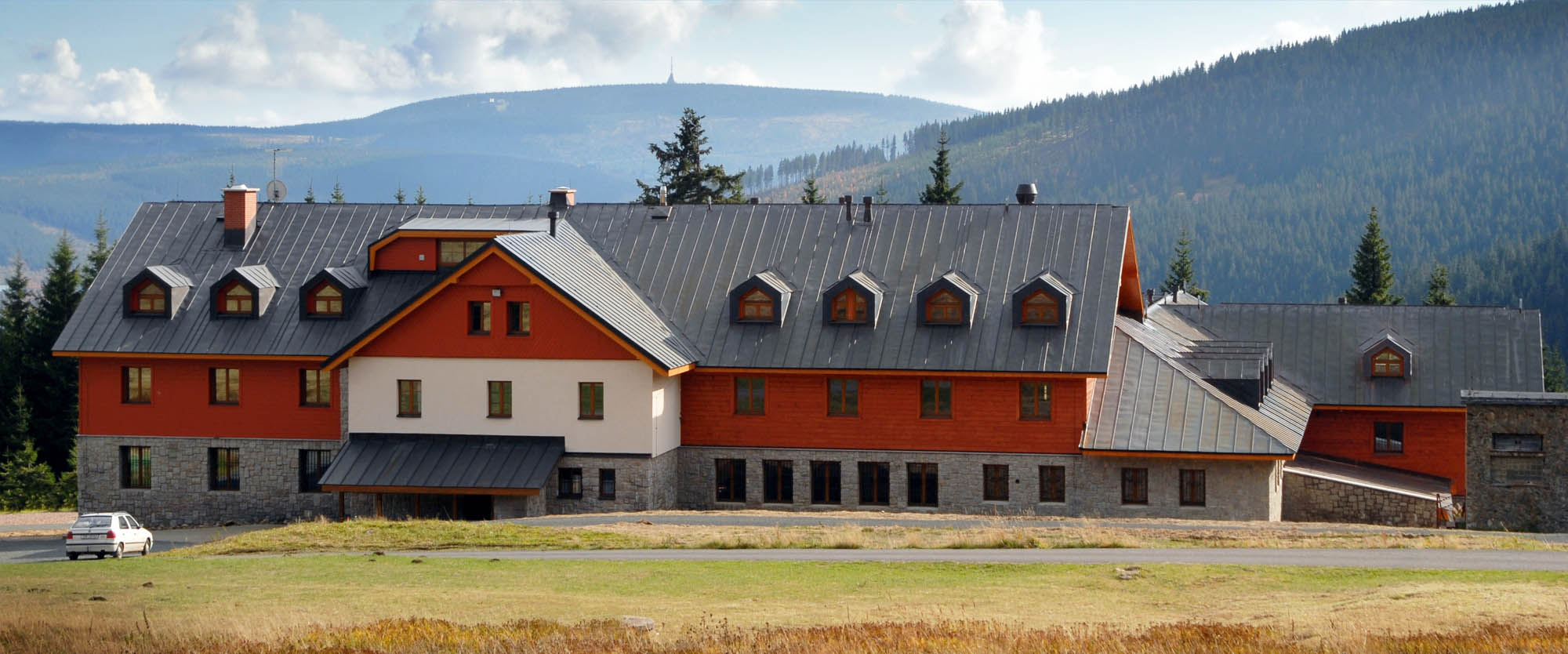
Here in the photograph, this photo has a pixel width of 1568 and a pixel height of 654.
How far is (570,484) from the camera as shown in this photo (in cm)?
4497

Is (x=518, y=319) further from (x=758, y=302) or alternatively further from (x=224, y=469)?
(x=224, y=469)

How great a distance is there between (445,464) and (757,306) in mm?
10373

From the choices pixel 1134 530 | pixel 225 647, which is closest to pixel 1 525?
pixel 225 647

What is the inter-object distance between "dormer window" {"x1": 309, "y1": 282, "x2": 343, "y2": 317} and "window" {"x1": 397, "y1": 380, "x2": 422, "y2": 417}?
4.34m

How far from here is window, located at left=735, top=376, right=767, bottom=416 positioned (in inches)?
1832

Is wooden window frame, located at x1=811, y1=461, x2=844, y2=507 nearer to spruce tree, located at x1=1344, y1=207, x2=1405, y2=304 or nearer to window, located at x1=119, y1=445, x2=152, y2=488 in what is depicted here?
window, located at x1=119, y1=445, x2=152, y2=488

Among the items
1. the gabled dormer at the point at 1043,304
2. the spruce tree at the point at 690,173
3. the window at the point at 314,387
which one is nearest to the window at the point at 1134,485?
the gabled dormer at the point at 1043,304

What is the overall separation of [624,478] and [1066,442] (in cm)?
1268

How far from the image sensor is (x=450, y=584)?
96.9 ft

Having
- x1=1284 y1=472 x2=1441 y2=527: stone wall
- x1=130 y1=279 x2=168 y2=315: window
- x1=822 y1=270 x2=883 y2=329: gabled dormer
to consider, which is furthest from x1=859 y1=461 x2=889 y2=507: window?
x1=130 y1=279 x2=168 y2=315: window

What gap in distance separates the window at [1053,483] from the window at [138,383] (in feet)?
90.8

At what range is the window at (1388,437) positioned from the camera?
53.8 meters

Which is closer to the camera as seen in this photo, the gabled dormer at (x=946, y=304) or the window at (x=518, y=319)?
the window at (x=518, y=319)

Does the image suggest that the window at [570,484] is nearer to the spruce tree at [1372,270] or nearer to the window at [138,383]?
the window at [138,383]
